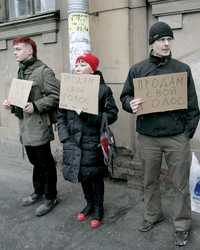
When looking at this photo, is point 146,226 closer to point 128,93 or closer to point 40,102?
point 128,93

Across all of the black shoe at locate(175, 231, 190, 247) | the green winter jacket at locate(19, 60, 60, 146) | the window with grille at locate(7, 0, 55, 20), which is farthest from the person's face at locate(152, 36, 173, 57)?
the window with grille at locate(7, 0, 55, 20)

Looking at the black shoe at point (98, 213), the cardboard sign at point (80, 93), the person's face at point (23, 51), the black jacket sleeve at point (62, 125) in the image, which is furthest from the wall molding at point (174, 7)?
the black shoe at point (98, 213)

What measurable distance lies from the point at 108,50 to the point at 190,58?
99 centimetres

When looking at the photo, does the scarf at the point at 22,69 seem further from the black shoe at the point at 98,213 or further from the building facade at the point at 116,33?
the black shoe at the point at 98,213

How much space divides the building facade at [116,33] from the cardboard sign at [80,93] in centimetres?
108

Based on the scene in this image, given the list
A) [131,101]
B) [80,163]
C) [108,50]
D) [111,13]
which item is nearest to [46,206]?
[80,163]

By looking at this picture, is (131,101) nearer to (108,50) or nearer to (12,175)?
(108,50)

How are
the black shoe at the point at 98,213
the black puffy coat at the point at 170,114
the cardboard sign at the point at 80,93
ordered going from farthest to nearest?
the black shoe at the point at 98,213
the cardboard sign at the point at 80,93
the black puffy coat at the point at 170,114

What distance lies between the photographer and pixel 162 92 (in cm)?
344

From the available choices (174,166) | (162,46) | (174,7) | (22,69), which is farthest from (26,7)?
(174,166)

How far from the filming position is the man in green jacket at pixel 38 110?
407 centimetres

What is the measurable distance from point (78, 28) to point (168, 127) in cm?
169

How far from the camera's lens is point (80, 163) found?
12.4ft

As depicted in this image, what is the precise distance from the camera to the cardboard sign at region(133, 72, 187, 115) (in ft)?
11.0
